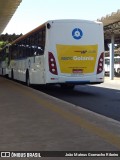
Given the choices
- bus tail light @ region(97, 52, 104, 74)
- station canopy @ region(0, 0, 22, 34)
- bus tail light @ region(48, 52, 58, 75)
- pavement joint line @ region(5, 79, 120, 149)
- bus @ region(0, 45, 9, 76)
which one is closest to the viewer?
pavement joint line @ region(5, 79, 120, 149)

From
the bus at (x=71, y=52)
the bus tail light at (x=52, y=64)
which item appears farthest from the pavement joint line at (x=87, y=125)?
the bus at (x=71, y=52)

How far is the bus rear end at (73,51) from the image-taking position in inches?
739

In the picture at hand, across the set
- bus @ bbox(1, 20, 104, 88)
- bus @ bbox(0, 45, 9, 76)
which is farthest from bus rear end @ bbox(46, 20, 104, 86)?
bus @ bbox(0, 45, 9, 76)

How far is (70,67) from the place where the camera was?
62.3 ft

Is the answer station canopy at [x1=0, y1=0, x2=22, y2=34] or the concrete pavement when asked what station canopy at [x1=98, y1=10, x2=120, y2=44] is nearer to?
station canopy at [x1=0, y1=0, x2=22, y2=34]

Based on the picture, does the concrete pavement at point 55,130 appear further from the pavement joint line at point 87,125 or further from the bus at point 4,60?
the bus at point 4,60

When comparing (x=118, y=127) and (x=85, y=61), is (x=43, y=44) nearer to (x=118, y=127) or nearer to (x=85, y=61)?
(x=85, y=61)

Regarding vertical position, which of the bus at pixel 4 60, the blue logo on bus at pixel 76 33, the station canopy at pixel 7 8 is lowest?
the bus at pixel 4 60

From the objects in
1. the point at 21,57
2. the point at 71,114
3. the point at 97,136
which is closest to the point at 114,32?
the point at 21,57

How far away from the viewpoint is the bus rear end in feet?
61.6

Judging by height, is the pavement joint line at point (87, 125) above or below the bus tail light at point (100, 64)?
below

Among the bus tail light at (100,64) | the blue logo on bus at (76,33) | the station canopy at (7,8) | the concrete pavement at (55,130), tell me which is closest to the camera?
the concrete pavement at (55,130)

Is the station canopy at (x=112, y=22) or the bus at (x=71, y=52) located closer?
the bus at (x=71, y=52)

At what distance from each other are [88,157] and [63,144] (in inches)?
36.6
